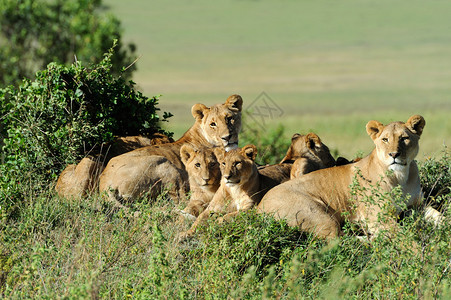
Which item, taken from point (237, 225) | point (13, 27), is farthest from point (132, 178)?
point (13, 27)

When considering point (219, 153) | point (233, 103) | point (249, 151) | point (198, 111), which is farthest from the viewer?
point (198, 111)

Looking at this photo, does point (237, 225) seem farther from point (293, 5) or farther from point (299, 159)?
point (293, 5)

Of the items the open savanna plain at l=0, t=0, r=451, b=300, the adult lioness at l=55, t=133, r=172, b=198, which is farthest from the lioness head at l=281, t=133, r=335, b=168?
the adult lioness at l=55, t=133, r=172, b=198

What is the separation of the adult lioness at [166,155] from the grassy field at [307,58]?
19300 mm

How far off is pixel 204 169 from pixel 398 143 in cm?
243

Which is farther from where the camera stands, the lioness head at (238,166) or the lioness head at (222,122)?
the lioness head at (222,122)

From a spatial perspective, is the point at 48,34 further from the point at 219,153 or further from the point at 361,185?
the point at 361,185

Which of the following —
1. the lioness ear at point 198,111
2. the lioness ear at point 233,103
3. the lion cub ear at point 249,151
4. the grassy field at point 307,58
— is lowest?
the grassy field at point 307,58

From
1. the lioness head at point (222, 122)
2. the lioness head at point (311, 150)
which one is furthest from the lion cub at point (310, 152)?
the lioness head at point (222, 122)

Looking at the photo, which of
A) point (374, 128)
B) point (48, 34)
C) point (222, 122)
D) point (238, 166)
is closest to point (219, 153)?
point (238, 166)

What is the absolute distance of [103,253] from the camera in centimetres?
745

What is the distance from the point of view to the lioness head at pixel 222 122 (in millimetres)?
10641

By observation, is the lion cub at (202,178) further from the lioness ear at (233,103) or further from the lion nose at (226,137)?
the lioness ear at (233,103)

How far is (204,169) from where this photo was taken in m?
9.29
